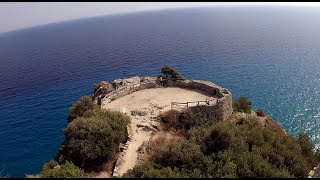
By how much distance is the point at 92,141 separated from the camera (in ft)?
88.5

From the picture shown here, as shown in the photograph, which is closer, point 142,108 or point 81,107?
point 142,108

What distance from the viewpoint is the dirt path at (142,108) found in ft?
90.0

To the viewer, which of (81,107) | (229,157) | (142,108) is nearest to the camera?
(229,157)

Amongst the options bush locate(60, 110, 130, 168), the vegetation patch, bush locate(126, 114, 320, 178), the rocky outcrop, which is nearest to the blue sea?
the rocky outcrop

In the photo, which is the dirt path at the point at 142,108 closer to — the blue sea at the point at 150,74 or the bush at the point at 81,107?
the bush at the point at 81,107

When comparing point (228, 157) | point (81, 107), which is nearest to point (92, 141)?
point (228, 157)

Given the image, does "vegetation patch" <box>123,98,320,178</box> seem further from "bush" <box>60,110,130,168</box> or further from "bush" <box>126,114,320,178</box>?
"bush" <box>60,110,130,168</box>

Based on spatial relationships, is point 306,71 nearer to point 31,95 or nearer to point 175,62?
point 175,62

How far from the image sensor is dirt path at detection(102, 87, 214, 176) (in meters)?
27.4

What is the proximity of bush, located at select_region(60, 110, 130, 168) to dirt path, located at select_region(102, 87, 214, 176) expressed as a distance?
4.93 ft

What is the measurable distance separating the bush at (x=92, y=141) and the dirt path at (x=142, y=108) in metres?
1.50

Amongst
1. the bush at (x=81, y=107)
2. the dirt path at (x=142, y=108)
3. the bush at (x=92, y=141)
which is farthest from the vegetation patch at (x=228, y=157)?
the bush at (x=81, y=107)

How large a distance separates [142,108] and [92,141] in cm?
942

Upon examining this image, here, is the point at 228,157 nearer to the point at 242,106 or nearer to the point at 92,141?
the point at 92,141
